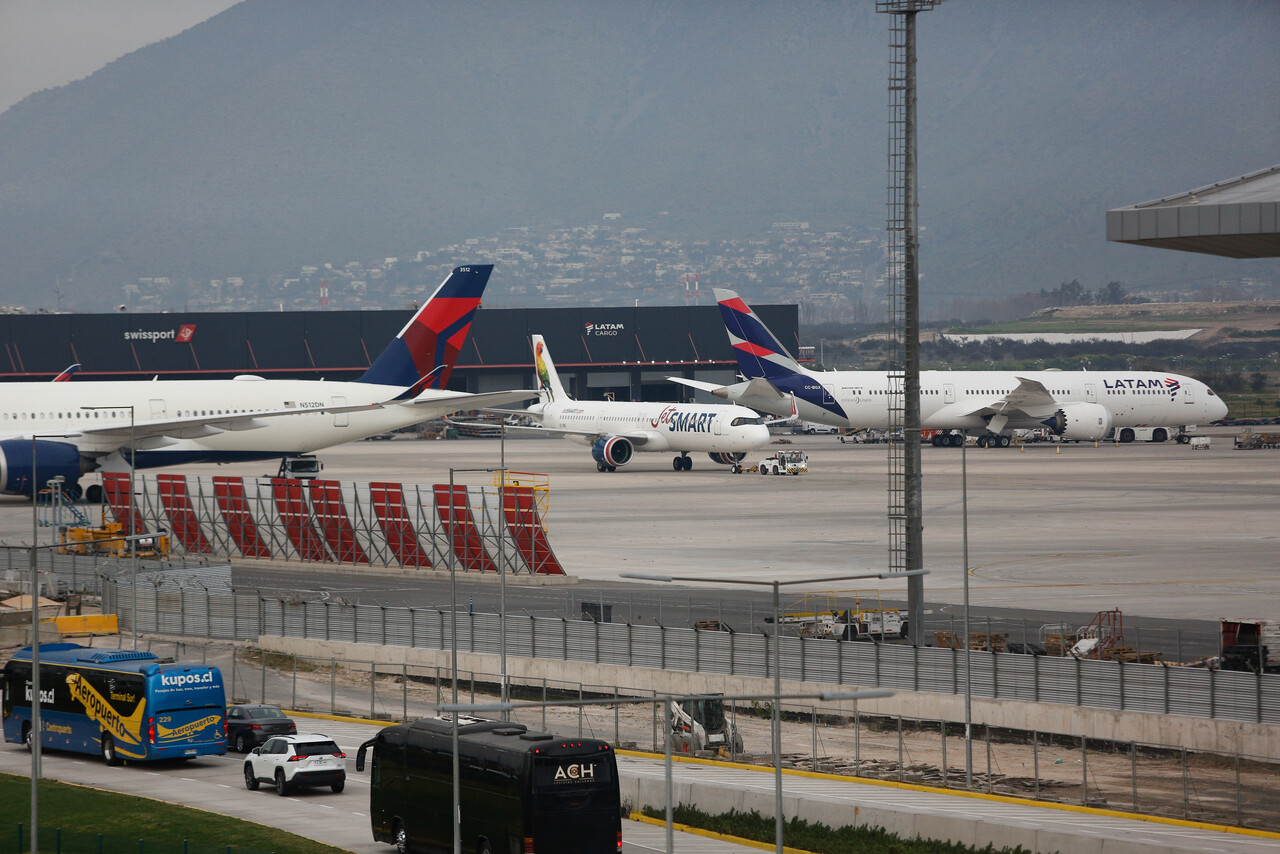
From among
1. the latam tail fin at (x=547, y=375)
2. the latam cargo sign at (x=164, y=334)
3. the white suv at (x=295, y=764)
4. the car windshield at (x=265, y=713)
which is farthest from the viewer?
the latam cargo sign at (x=164, y=334)

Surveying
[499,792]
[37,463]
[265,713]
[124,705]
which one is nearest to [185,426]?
[37,463]

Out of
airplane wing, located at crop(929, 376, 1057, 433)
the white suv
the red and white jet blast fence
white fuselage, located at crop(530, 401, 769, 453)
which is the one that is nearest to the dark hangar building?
airplane wing, located at crop(929, 376, 1057, 433)

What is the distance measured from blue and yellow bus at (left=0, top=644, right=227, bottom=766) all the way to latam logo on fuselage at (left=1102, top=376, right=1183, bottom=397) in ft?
341

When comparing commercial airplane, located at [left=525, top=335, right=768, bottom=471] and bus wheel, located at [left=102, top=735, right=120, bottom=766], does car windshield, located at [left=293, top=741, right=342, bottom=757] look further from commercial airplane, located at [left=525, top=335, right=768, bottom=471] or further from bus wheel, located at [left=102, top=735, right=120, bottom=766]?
commercial airplane, located at [left=525, top=335, right=768, bottom=471]

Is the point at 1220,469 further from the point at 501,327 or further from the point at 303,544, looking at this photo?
the point at 501,327

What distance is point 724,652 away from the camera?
3816cm

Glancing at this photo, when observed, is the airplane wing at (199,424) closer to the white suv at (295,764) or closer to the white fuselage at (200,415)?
the white fuselage at (200,415)

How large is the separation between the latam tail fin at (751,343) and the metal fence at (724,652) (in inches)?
2436

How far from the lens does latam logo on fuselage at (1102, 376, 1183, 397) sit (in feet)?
408

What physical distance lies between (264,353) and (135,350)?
13356mm

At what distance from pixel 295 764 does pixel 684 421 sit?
6766cm

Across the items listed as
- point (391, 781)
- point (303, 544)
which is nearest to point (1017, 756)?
point (391, 781)

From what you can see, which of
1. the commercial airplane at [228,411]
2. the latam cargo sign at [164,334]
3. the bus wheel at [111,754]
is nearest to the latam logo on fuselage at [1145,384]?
the commercial airplane at [228,411]

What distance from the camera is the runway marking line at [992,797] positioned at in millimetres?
26578
